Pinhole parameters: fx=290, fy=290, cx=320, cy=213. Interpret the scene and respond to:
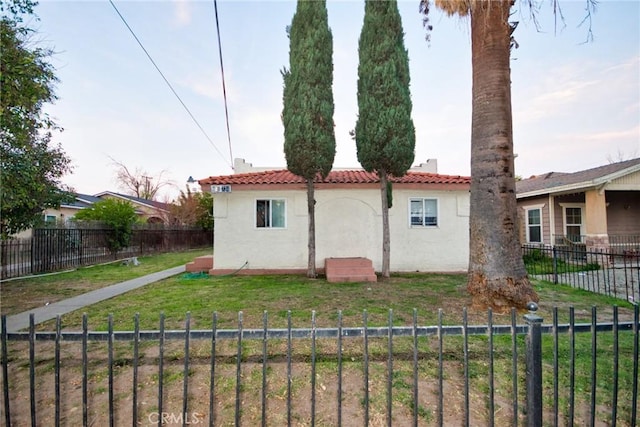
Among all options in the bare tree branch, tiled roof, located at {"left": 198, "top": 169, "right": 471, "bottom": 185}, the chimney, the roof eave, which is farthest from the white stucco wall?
the bare tree branch

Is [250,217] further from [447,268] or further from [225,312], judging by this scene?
[447,268]

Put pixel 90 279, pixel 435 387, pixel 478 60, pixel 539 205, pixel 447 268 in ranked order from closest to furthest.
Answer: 1. pixel 435 387
2. pixel 478 60
3. pixel 90 279
4. pixel 447 268
5. pixel 539 205

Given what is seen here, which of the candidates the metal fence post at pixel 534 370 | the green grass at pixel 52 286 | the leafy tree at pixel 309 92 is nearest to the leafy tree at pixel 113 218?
the green grass at pixel 52 286

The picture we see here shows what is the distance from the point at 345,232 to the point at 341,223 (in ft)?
1.27

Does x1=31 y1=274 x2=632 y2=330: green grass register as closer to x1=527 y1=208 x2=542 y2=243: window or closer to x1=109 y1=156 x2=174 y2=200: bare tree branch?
x1=527 y1=208 x2=542 y2=243: window

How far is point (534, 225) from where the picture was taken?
17.3 meters

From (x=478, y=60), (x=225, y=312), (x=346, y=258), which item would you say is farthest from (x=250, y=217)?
(x=478, y=60)

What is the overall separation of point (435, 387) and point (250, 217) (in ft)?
30.2

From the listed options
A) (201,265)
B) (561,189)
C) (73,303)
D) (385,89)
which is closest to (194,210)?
(201,265)

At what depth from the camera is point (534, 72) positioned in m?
9.91

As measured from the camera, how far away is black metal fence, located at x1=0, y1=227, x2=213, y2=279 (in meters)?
11.0

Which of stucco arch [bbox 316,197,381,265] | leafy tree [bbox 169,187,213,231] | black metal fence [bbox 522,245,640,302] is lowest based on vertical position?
black metal fence [bbox 522,245,640,302]

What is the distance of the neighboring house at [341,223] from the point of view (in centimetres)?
1123

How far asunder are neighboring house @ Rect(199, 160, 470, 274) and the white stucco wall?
4 centimetres
